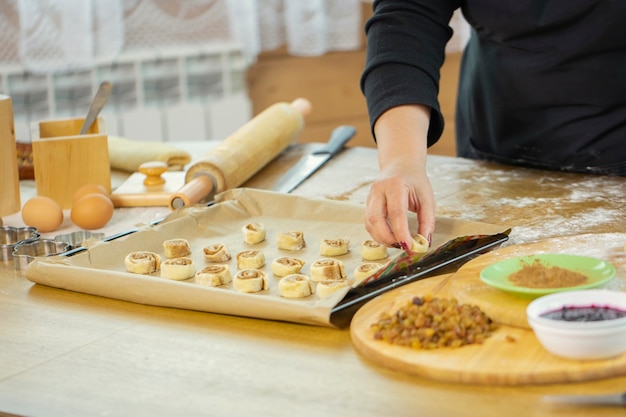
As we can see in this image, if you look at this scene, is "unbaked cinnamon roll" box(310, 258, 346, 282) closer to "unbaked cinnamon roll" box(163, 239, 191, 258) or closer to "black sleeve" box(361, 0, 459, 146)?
"unbaked cinnamon roll" box(163, 239, 191, 258)

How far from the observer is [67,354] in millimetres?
1033

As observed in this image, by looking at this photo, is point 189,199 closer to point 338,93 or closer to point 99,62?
point 99,62

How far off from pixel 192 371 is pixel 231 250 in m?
0.50

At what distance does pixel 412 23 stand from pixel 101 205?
26.2 inches

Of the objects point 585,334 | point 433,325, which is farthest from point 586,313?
point 433,325

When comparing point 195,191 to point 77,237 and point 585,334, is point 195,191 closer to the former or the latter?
point 77,237

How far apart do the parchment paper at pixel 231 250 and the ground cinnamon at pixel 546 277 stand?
0.22m

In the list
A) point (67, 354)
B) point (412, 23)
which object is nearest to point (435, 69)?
point (412, 23)

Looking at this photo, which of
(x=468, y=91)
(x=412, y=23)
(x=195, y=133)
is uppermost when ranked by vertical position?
(x=412, y=23)

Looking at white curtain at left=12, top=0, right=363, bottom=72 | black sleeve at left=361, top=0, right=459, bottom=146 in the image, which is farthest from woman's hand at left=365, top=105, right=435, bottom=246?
white curtain at left=12, top=0, right=363, bottom=72

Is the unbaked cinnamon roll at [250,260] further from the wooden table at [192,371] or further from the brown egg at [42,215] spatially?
the brown egg at [42,215]

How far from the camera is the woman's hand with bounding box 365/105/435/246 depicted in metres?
1.26

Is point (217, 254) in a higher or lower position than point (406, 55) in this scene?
lower

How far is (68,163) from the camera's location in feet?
5.62
